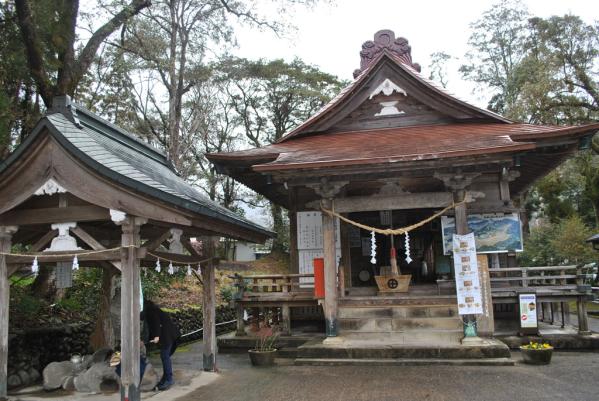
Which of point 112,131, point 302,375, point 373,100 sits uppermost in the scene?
point 373,100

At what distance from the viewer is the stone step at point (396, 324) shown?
10.7 meters

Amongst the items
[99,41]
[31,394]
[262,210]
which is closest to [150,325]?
[31,394]

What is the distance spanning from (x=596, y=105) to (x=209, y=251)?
74.5 ft

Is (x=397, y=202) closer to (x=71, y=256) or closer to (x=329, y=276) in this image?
(x=329, y=276)

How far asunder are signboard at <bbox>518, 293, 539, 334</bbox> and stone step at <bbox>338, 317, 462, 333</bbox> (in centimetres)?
217

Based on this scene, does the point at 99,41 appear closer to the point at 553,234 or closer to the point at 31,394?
the point at 31,394

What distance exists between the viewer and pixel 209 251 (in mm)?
9727

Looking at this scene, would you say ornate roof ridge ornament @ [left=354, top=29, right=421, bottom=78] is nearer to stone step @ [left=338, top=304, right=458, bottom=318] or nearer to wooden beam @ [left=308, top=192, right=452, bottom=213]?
wooden beam @ [left=308, top=192, right=452, bottom=213]

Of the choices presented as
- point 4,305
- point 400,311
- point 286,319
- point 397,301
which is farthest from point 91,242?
point 286,319

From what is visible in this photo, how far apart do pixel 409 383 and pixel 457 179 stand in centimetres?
453

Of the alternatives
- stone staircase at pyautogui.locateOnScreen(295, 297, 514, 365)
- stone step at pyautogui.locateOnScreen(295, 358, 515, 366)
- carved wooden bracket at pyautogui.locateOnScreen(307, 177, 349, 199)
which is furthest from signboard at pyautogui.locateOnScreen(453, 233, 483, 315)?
carved wooden bracket at pyautogui.locateOnScreen(307, 177, 349, 199)

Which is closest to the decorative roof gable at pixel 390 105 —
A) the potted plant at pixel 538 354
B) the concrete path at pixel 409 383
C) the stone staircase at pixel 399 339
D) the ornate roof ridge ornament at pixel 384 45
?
the ornate roof ridge ornament at pixel 384 45

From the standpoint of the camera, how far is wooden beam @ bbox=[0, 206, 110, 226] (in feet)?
23.8

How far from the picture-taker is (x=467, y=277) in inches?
407
